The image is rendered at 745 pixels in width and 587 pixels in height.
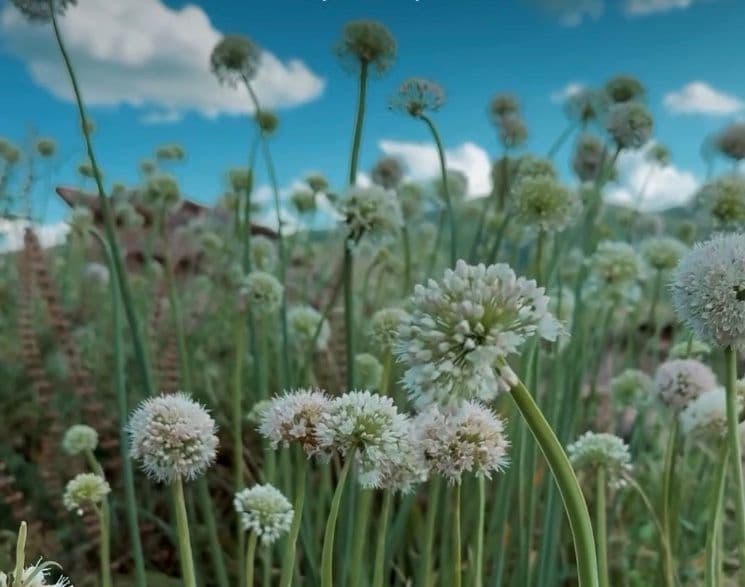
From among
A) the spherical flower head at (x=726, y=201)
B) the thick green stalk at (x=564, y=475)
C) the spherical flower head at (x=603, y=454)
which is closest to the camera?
the thick green stalk at (x=564, y=475)

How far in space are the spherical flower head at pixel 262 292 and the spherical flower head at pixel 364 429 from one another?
1.81ft


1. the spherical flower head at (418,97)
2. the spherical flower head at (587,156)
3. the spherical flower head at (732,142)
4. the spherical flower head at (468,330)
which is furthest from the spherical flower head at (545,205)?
the spherical flower head at (587,156)

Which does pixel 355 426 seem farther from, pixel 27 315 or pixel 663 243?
pixel 27 315

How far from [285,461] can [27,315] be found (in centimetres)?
63

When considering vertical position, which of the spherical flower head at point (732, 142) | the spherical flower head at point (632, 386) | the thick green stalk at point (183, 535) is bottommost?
the thick green stalk at point (183, 535)

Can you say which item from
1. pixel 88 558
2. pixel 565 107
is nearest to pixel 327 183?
pixel 565 107

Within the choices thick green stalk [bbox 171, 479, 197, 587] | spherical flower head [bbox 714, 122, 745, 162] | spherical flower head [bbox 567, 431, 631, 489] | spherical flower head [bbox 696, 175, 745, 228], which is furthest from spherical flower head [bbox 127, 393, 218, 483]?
spherical flower head [bbox 714, 122, 745, 162]

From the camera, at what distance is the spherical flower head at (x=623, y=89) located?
1.11m

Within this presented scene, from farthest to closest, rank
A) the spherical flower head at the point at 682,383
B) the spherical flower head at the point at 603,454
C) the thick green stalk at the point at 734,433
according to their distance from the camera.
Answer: the spherical flower head at the point at 682,383, the spherical flower head at the point at 603,454, the thick green stalk at the point at 734,433

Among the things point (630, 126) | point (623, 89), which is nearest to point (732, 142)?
point (623, 89)

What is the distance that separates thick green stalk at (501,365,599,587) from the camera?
0.32m

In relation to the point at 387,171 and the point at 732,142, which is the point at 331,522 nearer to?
the point at 732,142

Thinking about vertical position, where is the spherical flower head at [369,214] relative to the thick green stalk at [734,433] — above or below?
above

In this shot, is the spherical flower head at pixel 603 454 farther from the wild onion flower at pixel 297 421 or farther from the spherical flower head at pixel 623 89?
the spherical flower head at pixel 623 89
